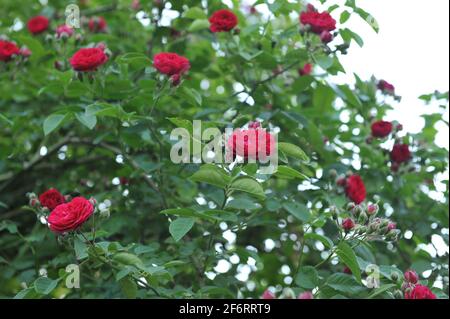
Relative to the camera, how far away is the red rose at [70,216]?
1.75 m

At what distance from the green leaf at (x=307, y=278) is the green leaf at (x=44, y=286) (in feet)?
2.05

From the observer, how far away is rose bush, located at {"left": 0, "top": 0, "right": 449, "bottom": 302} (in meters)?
1.88

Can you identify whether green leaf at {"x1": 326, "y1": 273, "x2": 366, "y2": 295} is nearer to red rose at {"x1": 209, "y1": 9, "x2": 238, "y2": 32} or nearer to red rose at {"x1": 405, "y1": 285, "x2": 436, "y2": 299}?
red rose at {"x1": 405, "y1": 285, "x2": 436, "y2": 299}

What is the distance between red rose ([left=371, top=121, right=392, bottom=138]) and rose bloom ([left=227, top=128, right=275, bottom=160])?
3.00ft

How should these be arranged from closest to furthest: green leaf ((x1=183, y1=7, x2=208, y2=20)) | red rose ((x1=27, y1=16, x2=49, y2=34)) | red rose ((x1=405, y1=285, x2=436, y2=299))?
red rose ((x1=405, y1=285, x2=436, y2=299)), green leaf ((x1=183, y1=7, x2=208, y2=20)), red rose ((x1=27, y1=16, x2=49, y2=34))

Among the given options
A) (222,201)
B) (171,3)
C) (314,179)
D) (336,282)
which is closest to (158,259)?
(222,201)

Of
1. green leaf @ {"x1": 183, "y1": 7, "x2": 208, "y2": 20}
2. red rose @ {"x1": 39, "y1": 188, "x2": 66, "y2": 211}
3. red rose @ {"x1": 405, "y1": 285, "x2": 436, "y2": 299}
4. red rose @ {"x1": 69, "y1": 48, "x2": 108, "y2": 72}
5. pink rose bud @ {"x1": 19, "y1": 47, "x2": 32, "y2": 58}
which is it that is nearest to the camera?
red rose @ {"x1": 405, "y1": 285, "x2": 436, "y2": 299}

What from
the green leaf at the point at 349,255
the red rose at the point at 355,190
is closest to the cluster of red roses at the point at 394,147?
the red rose at the point at 355,190

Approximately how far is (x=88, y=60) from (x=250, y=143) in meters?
0.70

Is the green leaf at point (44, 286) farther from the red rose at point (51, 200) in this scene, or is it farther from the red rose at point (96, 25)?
the red rose at point (96, 25)

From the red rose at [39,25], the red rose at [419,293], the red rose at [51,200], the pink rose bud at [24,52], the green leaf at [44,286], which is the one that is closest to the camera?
the red rose at [419,293]

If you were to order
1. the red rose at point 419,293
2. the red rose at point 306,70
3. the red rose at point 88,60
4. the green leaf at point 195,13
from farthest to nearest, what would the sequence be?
1. the red rose at point 306,70
2. the green leaf at point 195,13
3. the red rose at point 88,60
4. the red rose at point 419,293

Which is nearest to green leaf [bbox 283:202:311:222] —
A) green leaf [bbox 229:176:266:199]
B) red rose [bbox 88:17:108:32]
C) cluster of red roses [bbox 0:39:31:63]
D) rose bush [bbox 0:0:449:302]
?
rose bush [bbox 0:0:449:302]

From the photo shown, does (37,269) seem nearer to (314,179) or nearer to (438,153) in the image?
(314,179)
